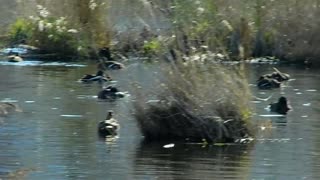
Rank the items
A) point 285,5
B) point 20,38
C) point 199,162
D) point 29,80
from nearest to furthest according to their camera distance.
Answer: point 199,162 < point 29,80 < point 285,5 < point 20,38

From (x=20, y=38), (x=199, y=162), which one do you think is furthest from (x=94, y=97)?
(x=20, y=38)

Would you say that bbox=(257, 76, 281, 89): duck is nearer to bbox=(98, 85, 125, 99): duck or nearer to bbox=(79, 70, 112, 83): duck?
bbox=(79, 70, 112, 83): duck

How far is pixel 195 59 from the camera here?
65.0 feet

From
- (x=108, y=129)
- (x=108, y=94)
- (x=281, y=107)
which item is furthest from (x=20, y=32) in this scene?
(x=108, y=129)

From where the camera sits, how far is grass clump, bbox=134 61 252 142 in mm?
19531

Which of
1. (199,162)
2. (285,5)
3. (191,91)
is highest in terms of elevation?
(285,5)

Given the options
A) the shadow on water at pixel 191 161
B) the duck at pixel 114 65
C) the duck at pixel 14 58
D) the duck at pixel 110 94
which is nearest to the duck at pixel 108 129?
the shadow on water at pixel 191 161

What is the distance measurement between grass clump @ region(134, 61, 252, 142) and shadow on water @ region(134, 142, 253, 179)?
41 centimetres

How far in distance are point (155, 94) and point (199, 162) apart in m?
2.42

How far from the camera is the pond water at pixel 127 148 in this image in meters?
16.5

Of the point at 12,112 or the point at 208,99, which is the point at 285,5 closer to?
the point at 12,112

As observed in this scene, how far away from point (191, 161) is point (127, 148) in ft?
5.41

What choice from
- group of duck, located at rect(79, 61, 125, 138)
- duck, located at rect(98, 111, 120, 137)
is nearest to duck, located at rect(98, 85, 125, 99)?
group of duck, located at rect(79, 61, 125, 138)

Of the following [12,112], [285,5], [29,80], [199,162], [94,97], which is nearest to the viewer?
[199,162]
